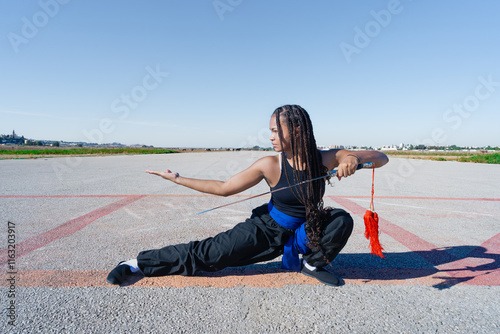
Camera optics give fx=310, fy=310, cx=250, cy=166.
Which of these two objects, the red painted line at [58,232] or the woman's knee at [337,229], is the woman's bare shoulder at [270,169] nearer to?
the woman's knee at [337,229]

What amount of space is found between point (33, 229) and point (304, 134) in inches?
168

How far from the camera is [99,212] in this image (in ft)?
18.8

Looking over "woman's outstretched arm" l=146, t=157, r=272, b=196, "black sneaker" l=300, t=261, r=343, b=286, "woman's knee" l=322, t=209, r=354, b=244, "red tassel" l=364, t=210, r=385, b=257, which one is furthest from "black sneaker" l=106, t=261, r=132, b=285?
"red tassel" l=364, t=210, r=385, b=257

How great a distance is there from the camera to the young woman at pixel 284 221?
8.76 feet

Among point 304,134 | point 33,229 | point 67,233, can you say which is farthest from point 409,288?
point 33,229

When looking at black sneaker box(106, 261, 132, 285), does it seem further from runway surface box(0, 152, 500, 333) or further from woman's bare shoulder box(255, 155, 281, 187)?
woman's bare shoulder box(255, 155, 281, 187)

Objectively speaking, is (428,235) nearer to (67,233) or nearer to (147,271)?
(147,271)

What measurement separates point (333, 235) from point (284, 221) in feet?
1.44

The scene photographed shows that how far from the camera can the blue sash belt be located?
280 cm

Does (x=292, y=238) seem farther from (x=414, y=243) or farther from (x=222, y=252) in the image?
(x=414, y=243)

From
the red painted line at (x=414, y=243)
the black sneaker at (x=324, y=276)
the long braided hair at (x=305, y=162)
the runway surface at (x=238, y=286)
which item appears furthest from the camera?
the red painted line at (x=414, y=243)

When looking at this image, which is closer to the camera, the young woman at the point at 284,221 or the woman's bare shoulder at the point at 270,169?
the young woman at the point at 284,221

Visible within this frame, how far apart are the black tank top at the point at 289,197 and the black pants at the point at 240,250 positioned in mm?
172

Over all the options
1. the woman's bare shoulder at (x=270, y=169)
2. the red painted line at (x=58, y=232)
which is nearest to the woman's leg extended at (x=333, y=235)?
the woman's bare shoulder at (x=270, y=169)
